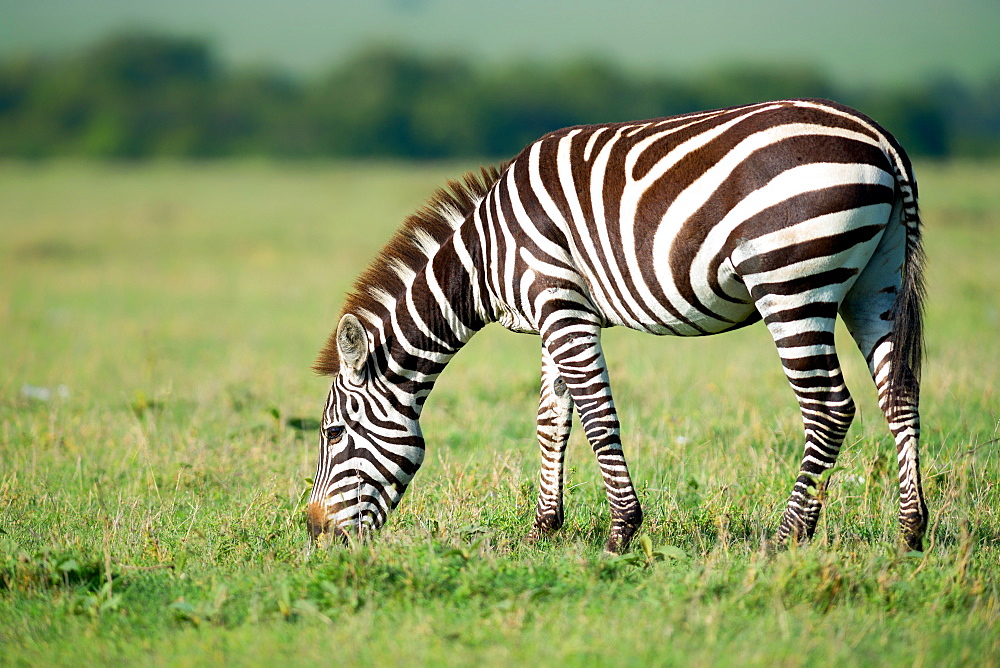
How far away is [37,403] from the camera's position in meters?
9.02

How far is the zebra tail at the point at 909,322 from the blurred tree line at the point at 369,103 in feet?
184

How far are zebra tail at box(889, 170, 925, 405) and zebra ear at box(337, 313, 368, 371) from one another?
3034 millimetres

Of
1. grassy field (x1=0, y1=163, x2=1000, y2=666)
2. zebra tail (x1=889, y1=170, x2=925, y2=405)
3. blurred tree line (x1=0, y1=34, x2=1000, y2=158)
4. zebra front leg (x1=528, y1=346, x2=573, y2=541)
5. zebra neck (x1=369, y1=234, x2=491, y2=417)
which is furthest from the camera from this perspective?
blurred tree line (x1=0, y1=34, x2=1000, y2=158)

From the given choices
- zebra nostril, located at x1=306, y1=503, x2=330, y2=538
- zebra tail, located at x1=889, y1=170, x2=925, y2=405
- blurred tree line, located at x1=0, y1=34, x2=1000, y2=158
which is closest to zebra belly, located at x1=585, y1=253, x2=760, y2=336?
zebra tail, located at x1=889, y1=170, x2=925, y2=405

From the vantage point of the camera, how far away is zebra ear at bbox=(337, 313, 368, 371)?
17.5 feet

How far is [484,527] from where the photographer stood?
17.1 feet

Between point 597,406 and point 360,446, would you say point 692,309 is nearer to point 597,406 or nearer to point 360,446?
point 597,406

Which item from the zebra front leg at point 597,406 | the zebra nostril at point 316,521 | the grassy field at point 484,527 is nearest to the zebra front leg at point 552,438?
the grassy field at point 484,527

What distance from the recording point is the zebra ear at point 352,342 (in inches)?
210

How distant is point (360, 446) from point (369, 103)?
7074 cm

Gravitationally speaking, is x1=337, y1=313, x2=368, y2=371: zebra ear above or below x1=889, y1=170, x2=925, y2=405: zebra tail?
below

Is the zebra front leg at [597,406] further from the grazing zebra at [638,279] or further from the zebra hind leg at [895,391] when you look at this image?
the zebra hind leg at [895,391]

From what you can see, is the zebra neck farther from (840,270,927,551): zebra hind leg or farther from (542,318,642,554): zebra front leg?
(840,270,927,551): zebra hind leg

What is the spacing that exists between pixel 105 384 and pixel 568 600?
7.95 metres
